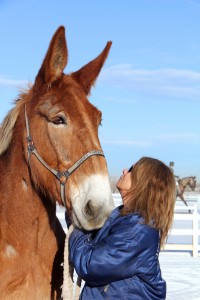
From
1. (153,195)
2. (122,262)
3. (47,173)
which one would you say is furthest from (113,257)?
(47,173)

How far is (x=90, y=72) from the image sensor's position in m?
3.39

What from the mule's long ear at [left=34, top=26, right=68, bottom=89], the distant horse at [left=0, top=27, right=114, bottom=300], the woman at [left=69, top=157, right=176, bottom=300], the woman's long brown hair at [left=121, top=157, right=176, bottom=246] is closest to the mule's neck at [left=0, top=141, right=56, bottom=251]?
the distant horse at [left=0, top=27, right=114, bottom=300]

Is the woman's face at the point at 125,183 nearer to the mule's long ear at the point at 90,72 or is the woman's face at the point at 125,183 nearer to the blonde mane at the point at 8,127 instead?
the mule's long ear at the point at 90,72

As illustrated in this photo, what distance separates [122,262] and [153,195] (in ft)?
1.47

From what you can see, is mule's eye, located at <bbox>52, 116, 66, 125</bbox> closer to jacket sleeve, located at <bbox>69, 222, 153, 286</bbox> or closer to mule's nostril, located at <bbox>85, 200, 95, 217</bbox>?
mule's nostril, located at <bbox>85, 200, 95, 217</bbox>

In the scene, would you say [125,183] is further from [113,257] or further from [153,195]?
[113,257]

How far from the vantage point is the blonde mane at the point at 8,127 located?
10.9ft

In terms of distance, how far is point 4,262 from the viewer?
3.10 metres

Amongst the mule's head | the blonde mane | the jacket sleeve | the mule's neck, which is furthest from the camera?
the blonde mane

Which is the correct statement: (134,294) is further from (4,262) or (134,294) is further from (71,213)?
(4,262)

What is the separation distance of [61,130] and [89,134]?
173 mm

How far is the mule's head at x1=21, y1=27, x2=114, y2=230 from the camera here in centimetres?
284

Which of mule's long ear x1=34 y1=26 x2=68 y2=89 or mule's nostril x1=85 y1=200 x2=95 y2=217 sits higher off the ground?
mule's long ear x1=34 y1=26 x2=68 y2=89

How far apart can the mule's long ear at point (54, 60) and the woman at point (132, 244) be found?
0.81m
